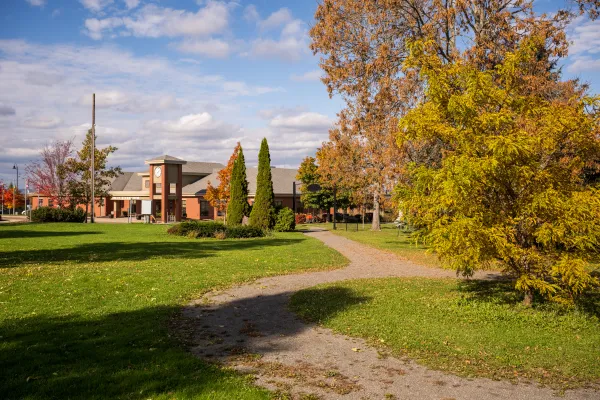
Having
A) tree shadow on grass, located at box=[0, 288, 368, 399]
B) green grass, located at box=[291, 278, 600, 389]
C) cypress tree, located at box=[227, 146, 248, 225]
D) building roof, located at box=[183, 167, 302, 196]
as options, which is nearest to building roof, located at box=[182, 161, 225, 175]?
building roof, located at box=[183, 167, 302, 196]

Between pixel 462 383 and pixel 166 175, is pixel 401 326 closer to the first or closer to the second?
pixel 462 383

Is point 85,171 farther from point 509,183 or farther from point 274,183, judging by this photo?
point 509,183

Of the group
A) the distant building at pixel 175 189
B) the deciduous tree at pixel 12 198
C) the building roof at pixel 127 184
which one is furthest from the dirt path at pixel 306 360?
the deciduous tree at pixel 12 198

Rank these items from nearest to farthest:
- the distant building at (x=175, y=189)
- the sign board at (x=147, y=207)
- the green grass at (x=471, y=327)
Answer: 1. the green grass at (x=471, y=327)
2. the sign board at (x=147, y=207)
3. the distant building at (x=175, y=189)

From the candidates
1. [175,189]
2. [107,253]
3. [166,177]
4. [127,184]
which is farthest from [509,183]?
[127,184]

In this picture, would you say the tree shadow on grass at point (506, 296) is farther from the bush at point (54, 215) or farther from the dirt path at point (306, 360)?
the bush at point (54, 215)

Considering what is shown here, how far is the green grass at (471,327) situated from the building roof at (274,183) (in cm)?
4333

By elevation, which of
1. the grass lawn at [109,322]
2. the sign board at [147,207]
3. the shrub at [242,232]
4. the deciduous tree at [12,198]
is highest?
the deciduous tree at [12,198]

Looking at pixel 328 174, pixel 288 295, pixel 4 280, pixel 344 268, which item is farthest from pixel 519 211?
pixel 328 174

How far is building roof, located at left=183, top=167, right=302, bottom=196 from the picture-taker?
55.2 m

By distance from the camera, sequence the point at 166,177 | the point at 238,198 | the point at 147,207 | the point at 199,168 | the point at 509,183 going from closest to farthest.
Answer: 1. the point at 509,183
2. the point at 238,198
3. the point at 147,207
4. the point at 166,177
5. the point at 199,168

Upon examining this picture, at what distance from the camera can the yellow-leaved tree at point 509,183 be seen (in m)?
7.96

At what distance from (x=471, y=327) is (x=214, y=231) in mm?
22482

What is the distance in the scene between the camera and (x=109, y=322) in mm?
7945
